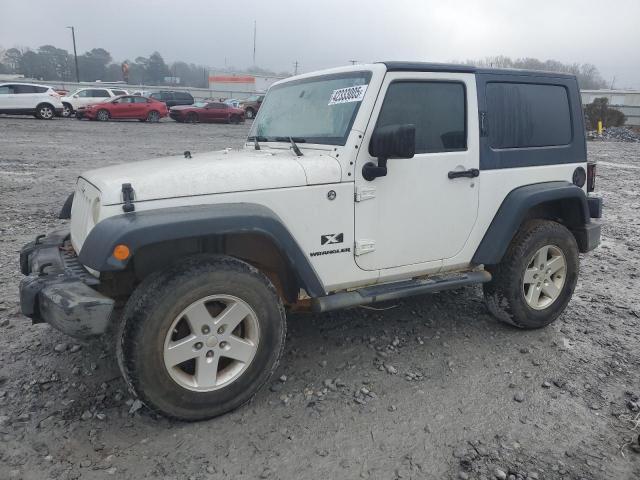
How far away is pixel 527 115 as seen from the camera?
13.4 feet

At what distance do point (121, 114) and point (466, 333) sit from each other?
25.4 meters

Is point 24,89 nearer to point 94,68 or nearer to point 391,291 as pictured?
point 391,291

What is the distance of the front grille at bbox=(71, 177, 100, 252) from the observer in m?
3.04

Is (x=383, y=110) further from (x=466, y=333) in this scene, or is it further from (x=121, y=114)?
(x=121, y=114)

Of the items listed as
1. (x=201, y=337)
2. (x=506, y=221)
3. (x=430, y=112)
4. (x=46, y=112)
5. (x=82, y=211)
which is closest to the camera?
(x=201, y=337)

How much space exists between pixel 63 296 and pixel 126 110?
1010 inches

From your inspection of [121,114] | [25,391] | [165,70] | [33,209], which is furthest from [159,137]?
[165,70]

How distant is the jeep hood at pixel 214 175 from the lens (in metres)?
2.80

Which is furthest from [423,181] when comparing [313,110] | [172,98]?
[172,98]

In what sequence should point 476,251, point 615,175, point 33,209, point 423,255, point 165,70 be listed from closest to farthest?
point 423,255, point 476,251, point 33,209, point 615,175, point 165,70

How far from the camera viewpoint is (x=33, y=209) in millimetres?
7664

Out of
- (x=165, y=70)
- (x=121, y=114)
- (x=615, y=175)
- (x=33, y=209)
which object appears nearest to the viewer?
(x=33, y=209)

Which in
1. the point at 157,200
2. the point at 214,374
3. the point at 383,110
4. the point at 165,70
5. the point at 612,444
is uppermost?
the point at 165,70

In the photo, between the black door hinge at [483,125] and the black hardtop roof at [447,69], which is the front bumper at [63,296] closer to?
the black hardtop roof at [447,69]
